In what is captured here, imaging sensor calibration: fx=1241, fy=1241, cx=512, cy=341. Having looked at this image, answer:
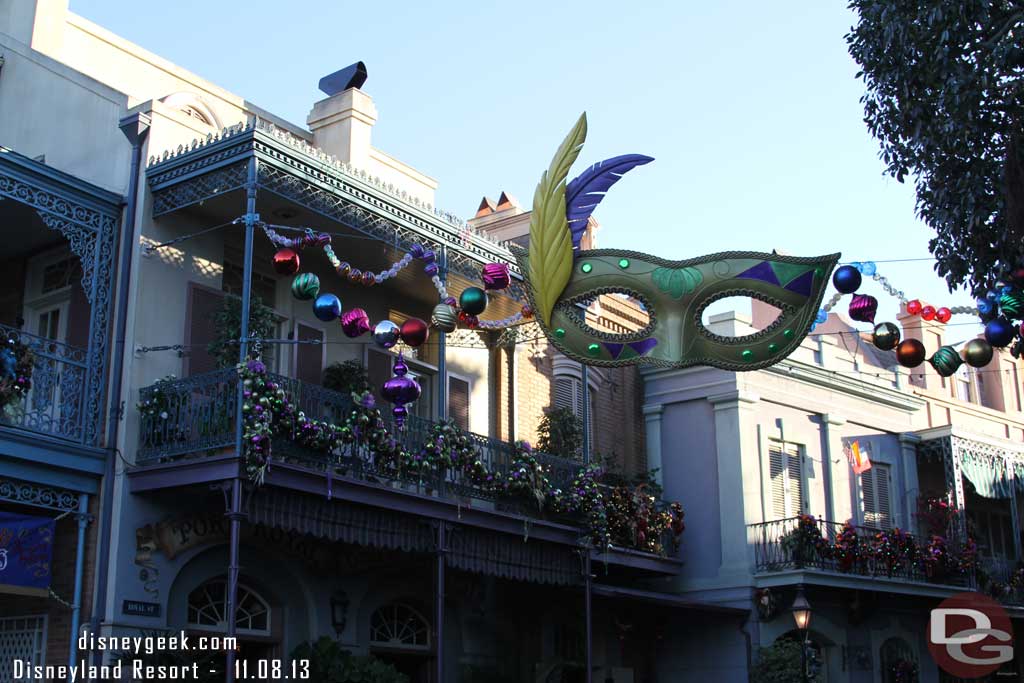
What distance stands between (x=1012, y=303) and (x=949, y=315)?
774 mm

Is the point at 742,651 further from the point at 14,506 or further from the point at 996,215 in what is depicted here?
the point at 14,506

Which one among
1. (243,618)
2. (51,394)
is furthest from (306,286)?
(243,618)

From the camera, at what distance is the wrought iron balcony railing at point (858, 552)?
68.6ft

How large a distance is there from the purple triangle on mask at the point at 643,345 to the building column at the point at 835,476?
1248 cm

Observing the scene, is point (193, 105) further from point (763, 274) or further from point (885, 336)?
point (885, 336)

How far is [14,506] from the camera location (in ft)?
45.0

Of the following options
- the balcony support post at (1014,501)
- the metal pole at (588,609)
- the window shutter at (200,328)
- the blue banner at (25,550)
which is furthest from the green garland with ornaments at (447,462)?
the balcony support post at (1014,501)

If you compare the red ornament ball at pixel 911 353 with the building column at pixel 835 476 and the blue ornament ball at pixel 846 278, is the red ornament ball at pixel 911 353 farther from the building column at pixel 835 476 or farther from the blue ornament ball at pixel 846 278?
the building column at pixel 835 476

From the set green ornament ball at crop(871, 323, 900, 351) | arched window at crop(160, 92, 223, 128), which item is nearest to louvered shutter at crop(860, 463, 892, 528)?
green ornament ball at crop(871, 323, 900, 351)

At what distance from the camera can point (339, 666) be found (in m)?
14.0

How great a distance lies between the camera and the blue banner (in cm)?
1284

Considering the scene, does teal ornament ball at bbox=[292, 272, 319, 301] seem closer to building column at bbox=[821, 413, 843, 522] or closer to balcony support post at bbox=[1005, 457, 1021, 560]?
building column at bbox=[821, 413, 843, 522]

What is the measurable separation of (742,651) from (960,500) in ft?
23.0

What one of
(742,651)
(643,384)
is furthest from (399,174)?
(742,651)
